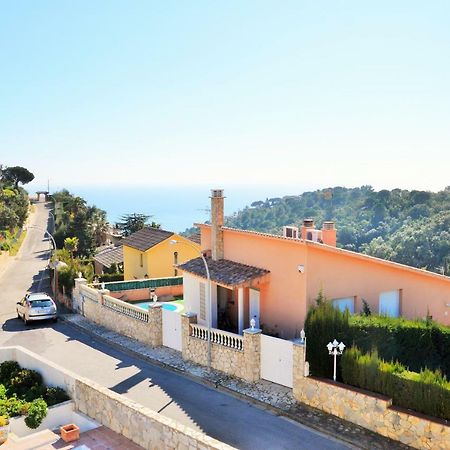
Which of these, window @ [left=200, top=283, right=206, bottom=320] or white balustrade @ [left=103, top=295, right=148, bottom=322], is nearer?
window @ [left=200, top=283, right=206, bottom=320]

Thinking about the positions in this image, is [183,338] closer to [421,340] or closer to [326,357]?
[326,357]

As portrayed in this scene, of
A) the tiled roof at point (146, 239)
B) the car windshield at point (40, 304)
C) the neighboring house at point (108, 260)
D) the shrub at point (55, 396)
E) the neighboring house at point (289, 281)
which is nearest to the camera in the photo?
the shrub at point (55, 396)

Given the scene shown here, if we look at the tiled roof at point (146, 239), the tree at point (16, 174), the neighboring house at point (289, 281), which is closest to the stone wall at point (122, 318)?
the neighboring house at point (289, 281)

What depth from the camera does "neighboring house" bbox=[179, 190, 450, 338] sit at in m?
17.3

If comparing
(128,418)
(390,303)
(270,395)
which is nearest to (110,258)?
(390,303)

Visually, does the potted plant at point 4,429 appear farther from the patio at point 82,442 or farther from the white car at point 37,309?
the white car at point 37,309

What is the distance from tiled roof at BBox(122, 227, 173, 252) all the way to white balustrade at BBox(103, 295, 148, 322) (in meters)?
8.61

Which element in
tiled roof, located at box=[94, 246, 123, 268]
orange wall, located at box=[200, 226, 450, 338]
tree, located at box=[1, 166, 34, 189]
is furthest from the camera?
tree, located at box=[1, 166, 34, 189]

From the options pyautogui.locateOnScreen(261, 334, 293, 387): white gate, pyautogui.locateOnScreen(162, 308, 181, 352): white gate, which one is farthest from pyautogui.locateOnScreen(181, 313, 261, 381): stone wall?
pyautogui.locateOnScreen(162, 308, 181, 352): white gate

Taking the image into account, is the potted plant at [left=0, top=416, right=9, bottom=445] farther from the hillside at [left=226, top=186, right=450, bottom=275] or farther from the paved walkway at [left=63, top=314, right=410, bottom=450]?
the hillside at [left=226, top=186, right=450, bottom=275]

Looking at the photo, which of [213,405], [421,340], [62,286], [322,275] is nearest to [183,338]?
[213,405]

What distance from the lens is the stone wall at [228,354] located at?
50.1 feet

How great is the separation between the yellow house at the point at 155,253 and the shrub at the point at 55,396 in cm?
1732

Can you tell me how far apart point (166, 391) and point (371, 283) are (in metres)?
8.72
